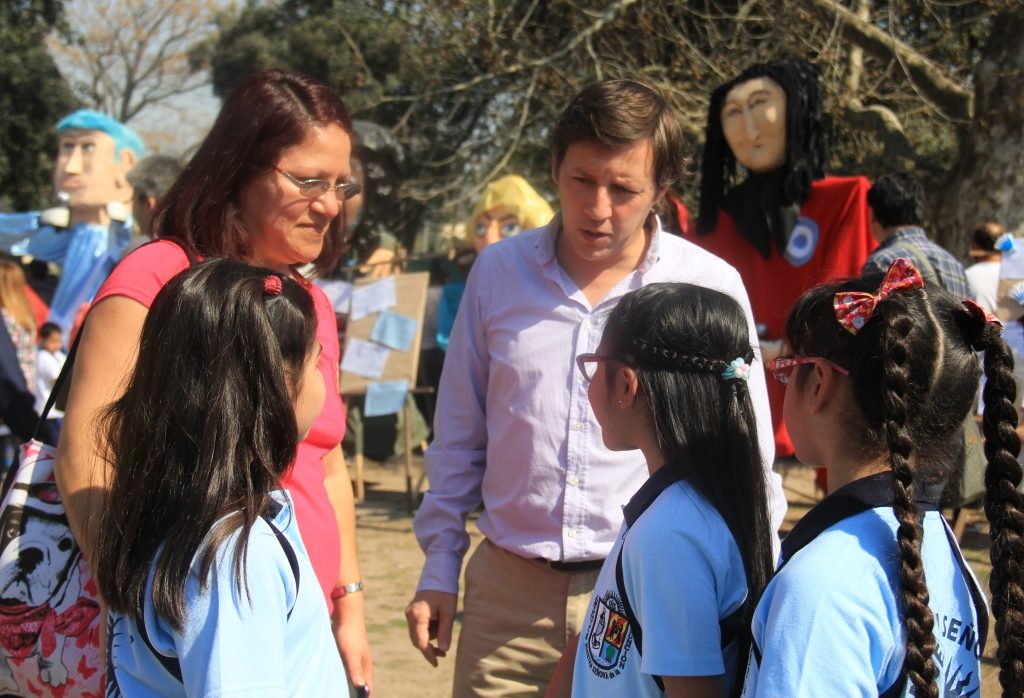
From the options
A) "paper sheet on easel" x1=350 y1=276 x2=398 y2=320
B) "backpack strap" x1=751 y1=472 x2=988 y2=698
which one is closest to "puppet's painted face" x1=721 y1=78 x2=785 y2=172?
"paper sheet on easel" x1=350 y1=276 x2=398 y2=320

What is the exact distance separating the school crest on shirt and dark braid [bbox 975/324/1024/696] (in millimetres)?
523

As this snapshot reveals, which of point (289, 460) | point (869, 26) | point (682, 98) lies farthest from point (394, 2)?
point (289, 460)

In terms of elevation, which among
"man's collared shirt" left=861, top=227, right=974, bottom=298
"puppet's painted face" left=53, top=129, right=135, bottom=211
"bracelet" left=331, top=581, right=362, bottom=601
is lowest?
"bracelet" left=331, top=581, right=362, bottom=601

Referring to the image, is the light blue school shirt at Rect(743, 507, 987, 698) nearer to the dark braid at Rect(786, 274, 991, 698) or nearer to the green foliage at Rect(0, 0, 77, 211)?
the dark braid at Rect(786, 274, 991, 698)

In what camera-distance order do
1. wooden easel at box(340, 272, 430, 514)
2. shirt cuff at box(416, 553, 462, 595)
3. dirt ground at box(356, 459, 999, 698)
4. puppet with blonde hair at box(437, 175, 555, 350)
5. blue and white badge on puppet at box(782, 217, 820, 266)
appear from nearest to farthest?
1. shirt cuff at box(416, 553, 462, 595)
2. dirt ground at box(356, 459, 999, 698)
3. blue and white badge on puppet at box(782, 217, 820, 266)
4. puppet with blonde hair at box(437, 175, 555, 350)
5. wooden easel at box(340, 272, 430, 514)

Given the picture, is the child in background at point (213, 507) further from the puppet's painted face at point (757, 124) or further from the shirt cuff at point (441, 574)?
the puppet's painted face at point (757, 124)

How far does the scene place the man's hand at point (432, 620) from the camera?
7.48ft

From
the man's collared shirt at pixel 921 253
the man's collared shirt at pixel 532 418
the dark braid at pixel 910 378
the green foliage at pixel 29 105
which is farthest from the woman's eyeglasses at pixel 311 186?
the green foliage at pixel 29 105

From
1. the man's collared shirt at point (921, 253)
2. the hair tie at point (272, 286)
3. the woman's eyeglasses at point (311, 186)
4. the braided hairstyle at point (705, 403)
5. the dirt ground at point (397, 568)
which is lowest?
the dirt ground at point (397, 568)

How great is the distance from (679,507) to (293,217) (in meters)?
1.05

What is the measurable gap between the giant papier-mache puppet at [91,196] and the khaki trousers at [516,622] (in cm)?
551

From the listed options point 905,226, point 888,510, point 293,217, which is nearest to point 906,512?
point 888,510

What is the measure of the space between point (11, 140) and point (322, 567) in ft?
58.2

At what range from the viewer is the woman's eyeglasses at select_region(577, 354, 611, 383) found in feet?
6.02
